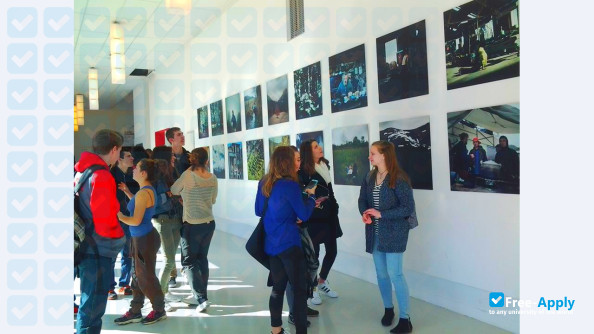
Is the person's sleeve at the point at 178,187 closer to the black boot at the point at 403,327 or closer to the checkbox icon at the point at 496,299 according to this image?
the black boot at the point at 403,327

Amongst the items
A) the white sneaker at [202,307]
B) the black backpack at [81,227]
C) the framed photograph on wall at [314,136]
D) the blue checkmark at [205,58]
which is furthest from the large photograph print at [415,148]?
the blue checkmark at [205,58]

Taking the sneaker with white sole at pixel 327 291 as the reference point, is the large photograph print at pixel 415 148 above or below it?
above

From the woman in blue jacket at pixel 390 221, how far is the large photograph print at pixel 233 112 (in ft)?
19.8

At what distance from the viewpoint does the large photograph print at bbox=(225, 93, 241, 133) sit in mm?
9750

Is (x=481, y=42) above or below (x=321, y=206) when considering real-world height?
above

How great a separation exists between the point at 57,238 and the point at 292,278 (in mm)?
2018

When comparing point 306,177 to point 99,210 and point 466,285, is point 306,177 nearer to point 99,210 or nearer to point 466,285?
point 466,285

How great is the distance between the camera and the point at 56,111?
1.87m

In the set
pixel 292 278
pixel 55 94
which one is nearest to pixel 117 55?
pixel 292 278

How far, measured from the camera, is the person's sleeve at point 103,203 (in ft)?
9.54

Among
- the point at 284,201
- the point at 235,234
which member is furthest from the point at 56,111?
the point at 235,234

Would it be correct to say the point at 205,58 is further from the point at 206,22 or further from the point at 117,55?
the point at 117,55

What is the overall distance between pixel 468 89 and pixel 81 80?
49.4ft

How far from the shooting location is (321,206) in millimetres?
4801
